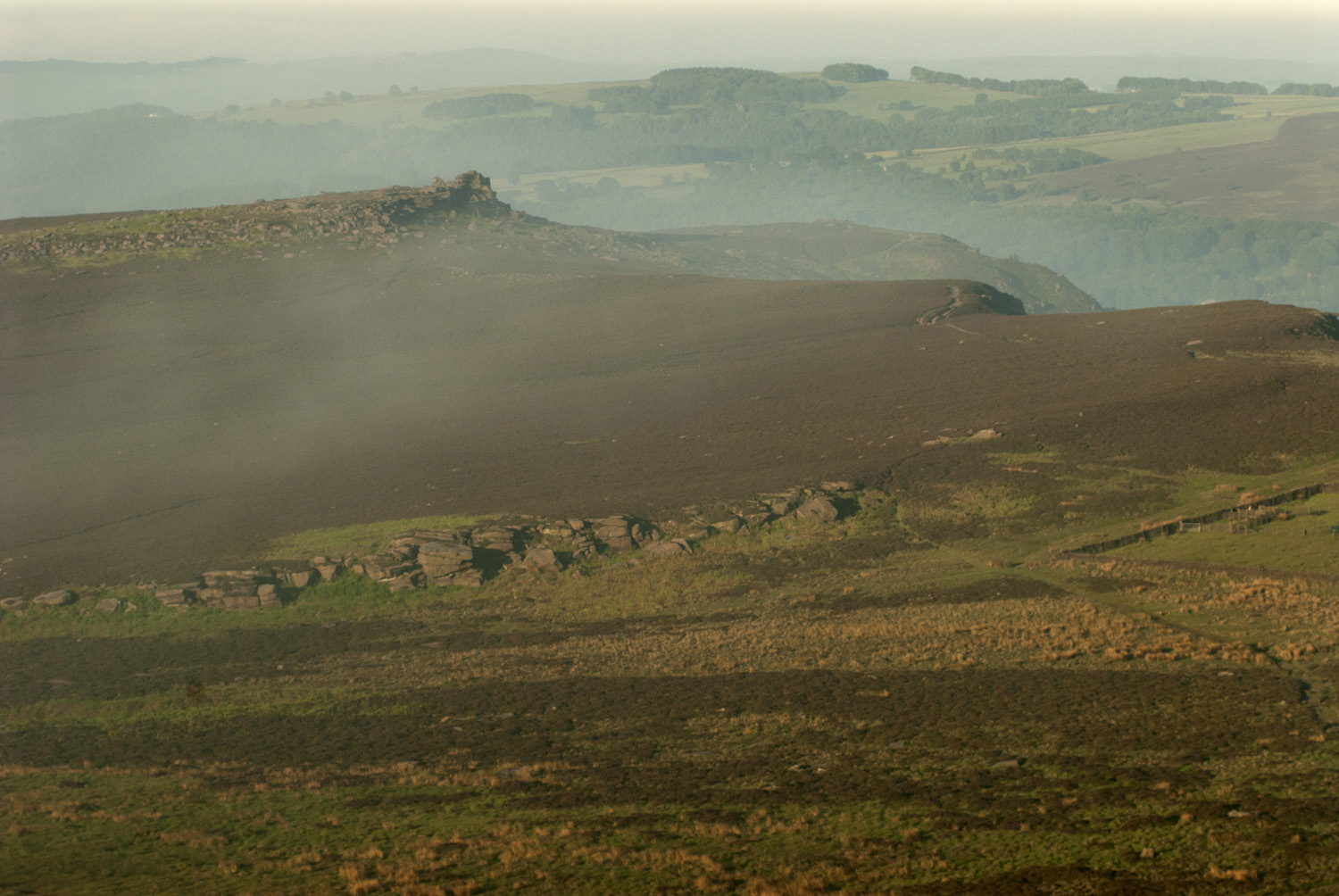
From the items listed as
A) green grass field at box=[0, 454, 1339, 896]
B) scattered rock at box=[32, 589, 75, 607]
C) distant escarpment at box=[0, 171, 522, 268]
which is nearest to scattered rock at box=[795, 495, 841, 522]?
green grass field at box=[0, 454, 1339, 896]

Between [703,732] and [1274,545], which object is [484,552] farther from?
[1274,545]

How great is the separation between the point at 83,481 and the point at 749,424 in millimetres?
31264

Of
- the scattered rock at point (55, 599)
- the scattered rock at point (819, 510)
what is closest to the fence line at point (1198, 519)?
the scattered rock at point (819, 510)

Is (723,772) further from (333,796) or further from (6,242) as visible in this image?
(6,242)

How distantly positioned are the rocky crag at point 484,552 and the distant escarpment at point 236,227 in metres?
53.7

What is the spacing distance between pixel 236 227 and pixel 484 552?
60191mm

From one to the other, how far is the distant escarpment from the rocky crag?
176ft

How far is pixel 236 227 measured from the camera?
89.7m

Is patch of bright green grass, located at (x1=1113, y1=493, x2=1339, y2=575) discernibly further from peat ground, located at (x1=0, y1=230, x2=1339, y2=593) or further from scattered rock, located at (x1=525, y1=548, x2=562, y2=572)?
scattered rock, located at (x1=525, y1=548, x2=562, y2=572)

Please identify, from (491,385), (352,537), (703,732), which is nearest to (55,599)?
(352,537)

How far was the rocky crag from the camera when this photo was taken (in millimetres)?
39000

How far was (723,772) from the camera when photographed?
2411cm

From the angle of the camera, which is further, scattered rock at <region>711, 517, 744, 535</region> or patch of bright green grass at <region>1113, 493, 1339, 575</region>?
scattered rock at <region>711, 517, 744, 535</region>

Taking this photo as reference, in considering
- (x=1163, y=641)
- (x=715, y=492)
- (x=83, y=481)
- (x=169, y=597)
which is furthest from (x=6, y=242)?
(x=1163, y=641)
